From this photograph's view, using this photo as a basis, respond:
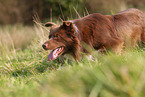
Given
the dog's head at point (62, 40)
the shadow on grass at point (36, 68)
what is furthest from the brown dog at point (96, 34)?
the shadow on grass at point (36, 68)

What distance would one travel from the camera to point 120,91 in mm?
1682

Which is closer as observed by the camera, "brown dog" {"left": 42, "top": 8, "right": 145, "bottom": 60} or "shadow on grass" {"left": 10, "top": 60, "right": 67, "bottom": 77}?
"brown dog" {"left": 42, "top": 8, "right": 145, "bottom": 60}

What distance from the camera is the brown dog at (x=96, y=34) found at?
395cm

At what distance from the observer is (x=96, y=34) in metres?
3.96

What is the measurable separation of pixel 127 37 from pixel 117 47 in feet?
1.78

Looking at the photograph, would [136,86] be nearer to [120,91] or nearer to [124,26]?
[120,91]

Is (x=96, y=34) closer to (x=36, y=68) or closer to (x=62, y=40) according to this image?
(x=62, y=40)

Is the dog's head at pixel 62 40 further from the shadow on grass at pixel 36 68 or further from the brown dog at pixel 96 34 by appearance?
the shadow on grass at pixel 36 68

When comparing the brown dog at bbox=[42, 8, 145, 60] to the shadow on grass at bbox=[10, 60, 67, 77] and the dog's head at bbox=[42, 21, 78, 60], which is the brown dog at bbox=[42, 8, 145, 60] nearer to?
the dog's head at bbox=[42, 21, 78, 60]

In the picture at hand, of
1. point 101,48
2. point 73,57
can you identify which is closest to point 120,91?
point 101,48

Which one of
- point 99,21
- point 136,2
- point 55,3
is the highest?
point 99,21

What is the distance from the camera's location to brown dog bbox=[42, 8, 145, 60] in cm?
395

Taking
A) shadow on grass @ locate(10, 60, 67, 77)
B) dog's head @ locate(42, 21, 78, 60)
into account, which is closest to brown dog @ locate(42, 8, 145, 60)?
dog's head @ locate(42, 21, 78, 60)

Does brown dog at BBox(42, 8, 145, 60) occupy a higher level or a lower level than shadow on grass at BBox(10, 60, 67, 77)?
higher
